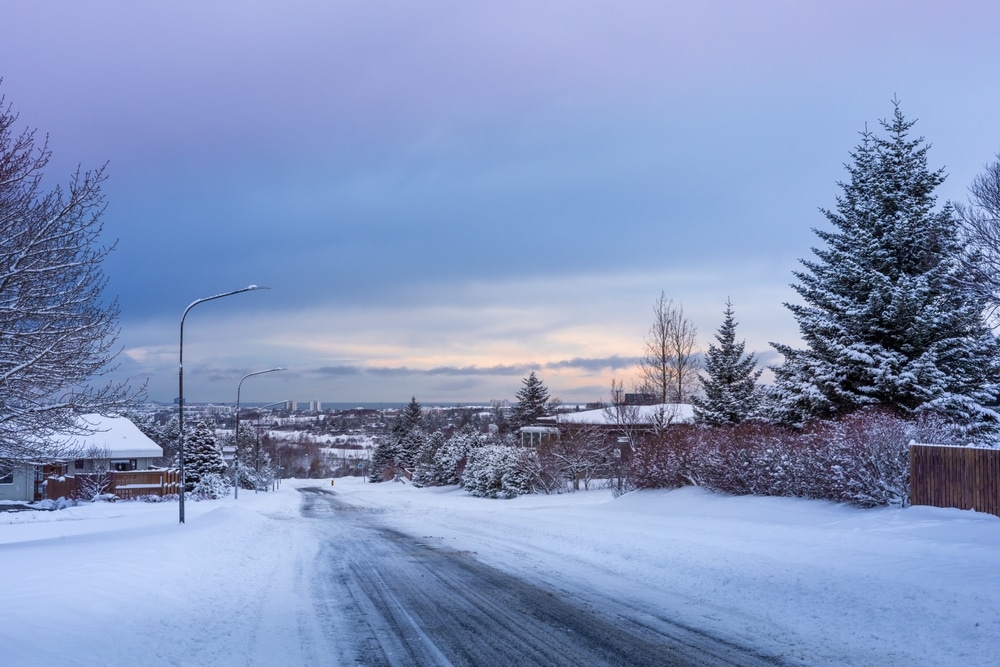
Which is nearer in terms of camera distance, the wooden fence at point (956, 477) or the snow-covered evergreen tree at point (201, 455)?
the wooden fence at point (956, 477)

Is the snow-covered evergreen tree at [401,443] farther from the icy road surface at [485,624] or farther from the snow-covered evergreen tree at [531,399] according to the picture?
the icy road surface at [485,624]

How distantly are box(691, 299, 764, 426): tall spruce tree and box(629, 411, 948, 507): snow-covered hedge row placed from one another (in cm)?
1219

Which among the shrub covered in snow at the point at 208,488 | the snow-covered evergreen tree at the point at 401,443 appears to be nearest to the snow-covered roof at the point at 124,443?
the shrub covered in snow at the point at 208,488

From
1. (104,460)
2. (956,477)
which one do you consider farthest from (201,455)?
(956,477)

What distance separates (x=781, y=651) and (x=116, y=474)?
Answer: 40.8m

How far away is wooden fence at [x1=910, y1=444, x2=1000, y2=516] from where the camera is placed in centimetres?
1522

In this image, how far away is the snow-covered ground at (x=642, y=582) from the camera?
8.55 m

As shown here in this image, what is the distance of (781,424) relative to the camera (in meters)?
29.3

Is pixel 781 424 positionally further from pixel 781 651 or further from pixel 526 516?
pixel 781 651

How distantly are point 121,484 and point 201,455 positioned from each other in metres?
10.5

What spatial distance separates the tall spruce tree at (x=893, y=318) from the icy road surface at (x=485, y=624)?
17.6 meters

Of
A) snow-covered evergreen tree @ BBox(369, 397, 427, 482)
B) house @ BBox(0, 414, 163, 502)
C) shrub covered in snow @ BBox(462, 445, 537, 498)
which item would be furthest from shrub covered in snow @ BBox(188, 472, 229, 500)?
snow-covered evergreen tree @ BBox(369, 397, 427, 482)

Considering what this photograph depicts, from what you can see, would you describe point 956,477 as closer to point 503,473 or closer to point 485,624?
point 485,624

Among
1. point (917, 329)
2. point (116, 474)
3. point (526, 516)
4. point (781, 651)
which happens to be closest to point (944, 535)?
point (781, 651)
